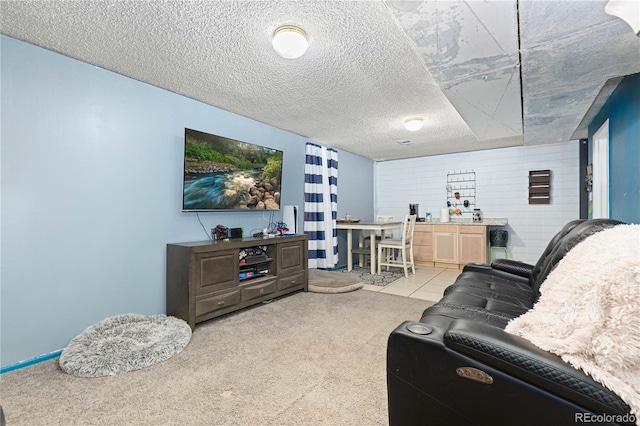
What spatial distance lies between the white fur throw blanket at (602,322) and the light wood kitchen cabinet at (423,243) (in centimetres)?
466

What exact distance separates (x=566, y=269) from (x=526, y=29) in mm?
1379

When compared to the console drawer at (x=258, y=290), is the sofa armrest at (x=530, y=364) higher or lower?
higher

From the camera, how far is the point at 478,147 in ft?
18.1

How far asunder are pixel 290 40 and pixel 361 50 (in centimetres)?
59

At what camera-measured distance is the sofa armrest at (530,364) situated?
2.55ft

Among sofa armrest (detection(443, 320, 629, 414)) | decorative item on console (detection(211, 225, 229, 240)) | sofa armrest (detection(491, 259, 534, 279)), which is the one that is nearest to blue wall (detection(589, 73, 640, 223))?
sofa armrest (detection(491, 259, 534, 279))

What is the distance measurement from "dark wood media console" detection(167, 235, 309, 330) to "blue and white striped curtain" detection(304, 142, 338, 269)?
3.91ft

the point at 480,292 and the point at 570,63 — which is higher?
the point at 570,63

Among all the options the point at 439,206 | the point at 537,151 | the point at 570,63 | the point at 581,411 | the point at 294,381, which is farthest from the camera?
the point at 439,206

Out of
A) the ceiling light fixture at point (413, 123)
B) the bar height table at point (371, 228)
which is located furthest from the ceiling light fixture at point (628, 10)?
the bar height table at point (371, 228)

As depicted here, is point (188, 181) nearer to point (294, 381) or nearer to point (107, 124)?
point (107, 124)

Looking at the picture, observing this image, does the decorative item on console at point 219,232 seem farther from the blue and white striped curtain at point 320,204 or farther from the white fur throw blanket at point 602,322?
the white fur throw blanket at point 602,322

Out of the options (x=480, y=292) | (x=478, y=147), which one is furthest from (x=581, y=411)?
(x=478, y=147)

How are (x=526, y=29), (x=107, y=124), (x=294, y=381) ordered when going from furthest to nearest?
1. (x=107, y=124)
2. (x=294, y=381)
3. (x=526, y=29)
